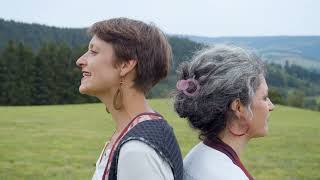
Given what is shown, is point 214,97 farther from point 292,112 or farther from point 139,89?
point 292,112

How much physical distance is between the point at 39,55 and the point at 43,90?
4948mm

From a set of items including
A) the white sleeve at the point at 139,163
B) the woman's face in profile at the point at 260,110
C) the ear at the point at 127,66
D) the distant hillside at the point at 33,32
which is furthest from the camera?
the distant hillside at the point at 33,32

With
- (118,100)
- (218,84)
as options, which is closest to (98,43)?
A: (118,100)

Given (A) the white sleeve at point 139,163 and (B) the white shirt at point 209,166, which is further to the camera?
(B) the white shirt at point 209,166

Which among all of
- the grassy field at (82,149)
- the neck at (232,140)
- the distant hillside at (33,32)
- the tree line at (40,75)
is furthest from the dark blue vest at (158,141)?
the distant hillside at (33,32)

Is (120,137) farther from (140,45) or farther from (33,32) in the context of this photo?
(33,32)

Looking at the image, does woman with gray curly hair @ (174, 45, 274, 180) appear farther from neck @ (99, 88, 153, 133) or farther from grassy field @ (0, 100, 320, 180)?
grassy field @ (0, 100, 320, 180)

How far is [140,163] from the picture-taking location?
6.80 feet

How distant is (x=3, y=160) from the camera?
11.8 meters

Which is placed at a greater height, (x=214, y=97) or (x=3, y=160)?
(x=214, y=97)

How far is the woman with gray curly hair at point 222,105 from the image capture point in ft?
7.66

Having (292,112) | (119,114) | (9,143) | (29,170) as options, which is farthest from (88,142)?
(292,112)

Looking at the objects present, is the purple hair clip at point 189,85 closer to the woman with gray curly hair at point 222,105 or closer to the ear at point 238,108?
the woman with gray curly hair at point 222,105

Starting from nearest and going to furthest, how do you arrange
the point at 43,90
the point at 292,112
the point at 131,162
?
the point at 131,162 → the point at 292,112 → the point at 43,90
